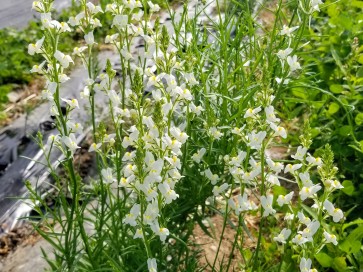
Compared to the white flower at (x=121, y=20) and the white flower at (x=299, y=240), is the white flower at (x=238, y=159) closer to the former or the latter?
the white flower at (x=299, y=240)

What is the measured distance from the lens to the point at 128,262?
83.9 inches

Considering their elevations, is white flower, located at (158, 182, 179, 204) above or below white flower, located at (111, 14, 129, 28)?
below

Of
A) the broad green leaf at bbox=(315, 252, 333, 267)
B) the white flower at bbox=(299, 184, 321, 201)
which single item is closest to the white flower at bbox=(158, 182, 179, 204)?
the white flower at bbox=(299, 184, 321, 201)

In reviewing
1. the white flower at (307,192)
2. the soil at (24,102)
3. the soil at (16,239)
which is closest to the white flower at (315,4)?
the white flower at (307,192)

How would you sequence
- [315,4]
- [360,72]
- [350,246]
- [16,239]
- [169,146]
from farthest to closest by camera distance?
[16,239] < [360,72] < [350,246] < [315,4] < [169,146]

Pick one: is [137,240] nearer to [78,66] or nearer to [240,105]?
[240,105]

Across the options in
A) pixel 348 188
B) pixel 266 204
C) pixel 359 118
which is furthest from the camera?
pixel 359 118

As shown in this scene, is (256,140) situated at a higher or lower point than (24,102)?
lower

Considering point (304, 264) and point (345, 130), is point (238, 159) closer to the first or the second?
point (304, 264)

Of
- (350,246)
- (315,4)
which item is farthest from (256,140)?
(350,246)

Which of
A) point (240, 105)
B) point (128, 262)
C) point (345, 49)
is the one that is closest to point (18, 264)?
point (128, 262)

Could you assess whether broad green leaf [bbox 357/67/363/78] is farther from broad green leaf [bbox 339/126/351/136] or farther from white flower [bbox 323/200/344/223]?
white flower [bbox 323/200/344/223]

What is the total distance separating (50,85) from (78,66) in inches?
132

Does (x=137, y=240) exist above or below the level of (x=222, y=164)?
below
